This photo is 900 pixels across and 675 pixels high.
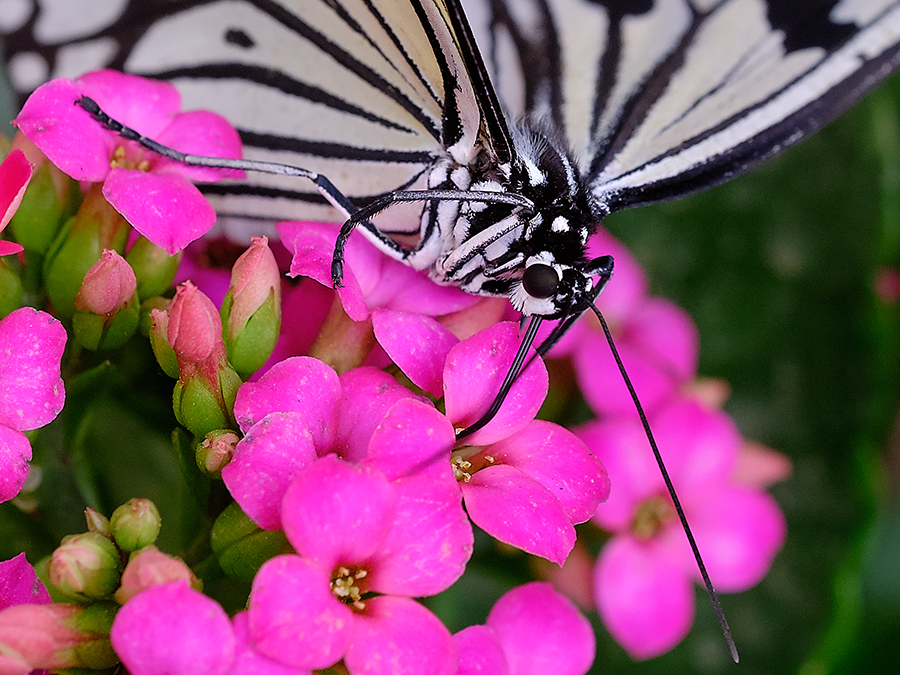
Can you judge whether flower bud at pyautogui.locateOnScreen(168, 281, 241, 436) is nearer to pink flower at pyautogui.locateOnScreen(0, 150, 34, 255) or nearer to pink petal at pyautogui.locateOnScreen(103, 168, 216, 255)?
pink petal at pyautogui.locateOnScreen(103, 168, 216, 255)

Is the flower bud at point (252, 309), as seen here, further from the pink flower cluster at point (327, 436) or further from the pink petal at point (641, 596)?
the pink petal at point (641, 596)

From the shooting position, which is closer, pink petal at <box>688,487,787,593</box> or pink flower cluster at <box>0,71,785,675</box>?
pink flower cluster at <box>0,71,785,675</box>

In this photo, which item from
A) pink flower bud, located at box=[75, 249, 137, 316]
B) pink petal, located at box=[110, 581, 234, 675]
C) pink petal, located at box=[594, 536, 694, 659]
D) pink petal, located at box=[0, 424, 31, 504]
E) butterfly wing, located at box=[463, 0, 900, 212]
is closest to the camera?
pink petal, located at box=[110, 581, 234, 675]

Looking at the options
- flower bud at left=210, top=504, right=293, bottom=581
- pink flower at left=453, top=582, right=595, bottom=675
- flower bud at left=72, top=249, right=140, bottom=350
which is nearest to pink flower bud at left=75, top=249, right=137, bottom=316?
flower bud at left=72, top=249, right=140, bottom=350

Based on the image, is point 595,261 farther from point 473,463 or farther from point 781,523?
point 781,523

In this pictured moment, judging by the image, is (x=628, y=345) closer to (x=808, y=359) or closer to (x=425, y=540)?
(x=808, y=359)

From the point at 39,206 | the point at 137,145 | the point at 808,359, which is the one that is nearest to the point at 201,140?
the point at 137,145

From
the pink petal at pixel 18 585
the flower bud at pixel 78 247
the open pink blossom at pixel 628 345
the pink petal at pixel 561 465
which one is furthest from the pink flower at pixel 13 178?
the open pink blossom at pixel 628 345
